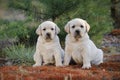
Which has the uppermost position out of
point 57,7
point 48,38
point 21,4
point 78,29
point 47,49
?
point 21,4

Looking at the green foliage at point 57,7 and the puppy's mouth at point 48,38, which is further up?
the green foliage at point 57,7

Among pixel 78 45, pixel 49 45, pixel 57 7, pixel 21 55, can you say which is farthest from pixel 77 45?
pixel 57 7

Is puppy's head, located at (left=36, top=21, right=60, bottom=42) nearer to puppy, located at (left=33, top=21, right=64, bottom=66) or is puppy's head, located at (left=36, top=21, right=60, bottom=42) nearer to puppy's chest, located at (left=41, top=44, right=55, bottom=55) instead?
puppy, located at (left=33, top=21, right=64, bottom=66)

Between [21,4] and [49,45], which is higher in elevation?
[21,4]

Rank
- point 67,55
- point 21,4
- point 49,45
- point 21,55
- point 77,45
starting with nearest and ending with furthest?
1. point 77,45
2. point 67,55
3. point 49,45
4. point 21,55
5. point 21,4

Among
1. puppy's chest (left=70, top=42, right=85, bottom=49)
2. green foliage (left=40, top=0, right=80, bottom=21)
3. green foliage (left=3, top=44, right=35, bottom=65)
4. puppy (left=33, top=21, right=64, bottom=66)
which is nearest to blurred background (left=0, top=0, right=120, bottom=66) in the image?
green foliage (left=40, top=0, right=80, bottom=21)

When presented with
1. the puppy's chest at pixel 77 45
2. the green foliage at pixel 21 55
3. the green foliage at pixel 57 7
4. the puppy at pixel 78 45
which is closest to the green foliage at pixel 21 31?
the green foliage at pixel 57 7

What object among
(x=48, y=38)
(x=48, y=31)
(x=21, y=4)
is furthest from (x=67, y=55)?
(x=21, y=4)

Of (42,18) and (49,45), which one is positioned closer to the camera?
(49,45)

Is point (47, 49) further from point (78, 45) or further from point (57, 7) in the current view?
point (57, 7)

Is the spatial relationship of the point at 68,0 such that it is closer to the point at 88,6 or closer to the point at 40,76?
the point at 88,6

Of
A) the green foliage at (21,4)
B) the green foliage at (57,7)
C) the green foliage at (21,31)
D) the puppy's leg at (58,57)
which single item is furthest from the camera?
the green foliage at (21,4)

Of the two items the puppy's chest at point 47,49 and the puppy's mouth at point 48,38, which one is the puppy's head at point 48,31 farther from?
the puppy's chest at point 47,49

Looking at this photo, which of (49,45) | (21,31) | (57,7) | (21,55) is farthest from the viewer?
(57,7)
